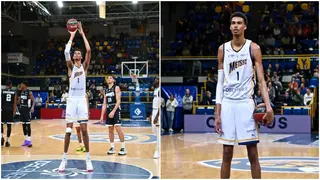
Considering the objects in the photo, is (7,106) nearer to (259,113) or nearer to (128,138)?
(128,138)

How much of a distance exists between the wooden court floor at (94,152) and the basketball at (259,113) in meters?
2.02

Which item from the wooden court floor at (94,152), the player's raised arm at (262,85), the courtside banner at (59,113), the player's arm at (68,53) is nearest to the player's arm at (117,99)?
the courtside banner at (59,113)

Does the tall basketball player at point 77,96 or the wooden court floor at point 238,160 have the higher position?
the tall basketball player at point 77,96

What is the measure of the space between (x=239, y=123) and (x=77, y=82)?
2599 millimetres

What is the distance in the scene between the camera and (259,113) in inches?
137

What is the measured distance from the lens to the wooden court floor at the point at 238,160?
5336 millimetres

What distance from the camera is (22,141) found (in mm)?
8680

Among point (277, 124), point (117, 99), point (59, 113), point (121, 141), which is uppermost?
point (117, 99)

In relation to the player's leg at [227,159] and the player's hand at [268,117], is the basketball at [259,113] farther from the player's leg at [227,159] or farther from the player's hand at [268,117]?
the player's leg at [227,159]

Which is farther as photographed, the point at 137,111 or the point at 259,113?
the point at 137,111

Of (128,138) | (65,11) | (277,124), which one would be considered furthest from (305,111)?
(65,11)

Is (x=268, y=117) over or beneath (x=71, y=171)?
over

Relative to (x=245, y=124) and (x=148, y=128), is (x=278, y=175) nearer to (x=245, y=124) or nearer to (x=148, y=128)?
(x=245, y=124)

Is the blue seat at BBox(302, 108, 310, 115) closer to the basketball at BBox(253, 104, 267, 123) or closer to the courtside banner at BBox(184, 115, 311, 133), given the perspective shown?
the courtside banner at BBox(184, 115, 311, 133)
